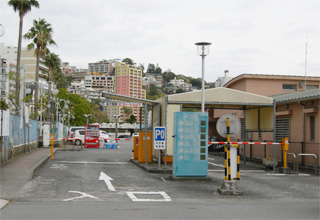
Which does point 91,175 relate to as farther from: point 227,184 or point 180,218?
point 180,218

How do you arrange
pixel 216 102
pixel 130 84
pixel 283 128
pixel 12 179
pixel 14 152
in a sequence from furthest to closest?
pixel 130 84, pixel 283 128, pixel 14 152, pixel 216 102, pixel 12 179

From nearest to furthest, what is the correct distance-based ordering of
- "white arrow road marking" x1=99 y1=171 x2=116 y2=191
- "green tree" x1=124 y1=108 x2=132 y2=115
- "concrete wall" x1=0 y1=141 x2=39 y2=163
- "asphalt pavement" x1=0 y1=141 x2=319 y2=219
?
1. "asphalt pavement" x1=0 y1=141 x2=319 y2=219
2. "white arrow road marking" x1=99 y1=171 x2=116 y2=191
3. "concrete wall" x1=0 y1=141 x2=39 y2=163
4. "green tree" x1=124 y1=108 x2=132 y2=115

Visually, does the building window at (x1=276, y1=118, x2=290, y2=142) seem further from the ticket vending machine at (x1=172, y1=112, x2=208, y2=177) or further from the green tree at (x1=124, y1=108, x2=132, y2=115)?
the green tree at (x1=124, y1=108, x2=132, y2=115)

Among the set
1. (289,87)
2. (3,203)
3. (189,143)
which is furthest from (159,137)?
(289,87)

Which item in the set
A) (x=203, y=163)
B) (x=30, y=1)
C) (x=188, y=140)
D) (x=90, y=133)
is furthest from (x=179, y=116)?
(x=30, y=1)

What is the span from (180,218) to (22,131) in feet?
56.8

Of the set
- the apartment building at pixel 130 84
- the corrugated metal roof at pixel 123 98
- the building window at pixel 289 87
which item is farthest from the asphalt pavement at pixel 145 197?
the apartment building at pixel 130 84

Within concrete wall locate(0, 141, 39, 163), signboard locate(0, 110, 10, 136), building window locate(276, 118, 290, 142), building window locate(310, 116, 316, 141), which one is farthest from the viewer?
building window locate(276, 118, 290, 142)

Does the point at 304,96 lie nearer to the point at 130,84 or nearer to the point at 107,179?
the point at 107,179

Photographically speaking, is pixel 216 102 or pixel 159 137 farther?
pixel 216 102

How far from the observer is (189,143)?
44.2ft

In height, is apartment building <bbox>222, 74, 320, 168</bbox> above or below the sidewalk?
above

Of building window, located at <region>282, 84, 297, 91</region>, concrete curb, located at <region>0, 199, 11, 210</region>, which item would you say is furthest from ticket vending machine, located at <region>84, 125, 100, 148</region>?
concrete curb, located at <region>0, 199, 11, 210</region>

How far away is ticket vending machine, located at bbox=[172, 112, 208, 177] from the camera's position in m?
13.4
